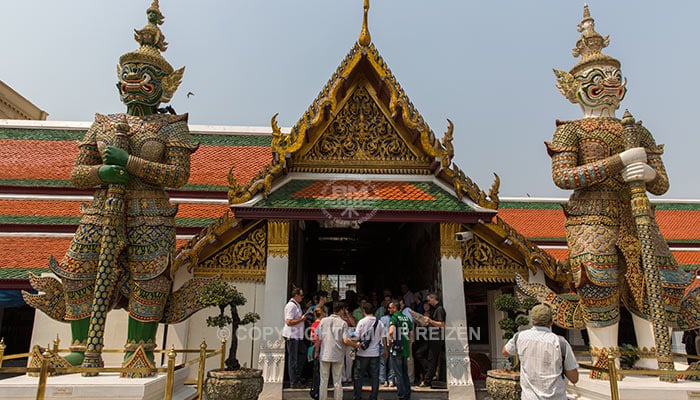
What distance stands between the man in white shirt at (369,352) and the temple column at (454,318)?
4.17 feet

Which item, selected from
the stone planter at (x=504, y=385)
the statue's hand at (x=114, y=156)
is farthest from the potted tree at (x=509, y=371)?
the statue's hand at (x=114, y=156)

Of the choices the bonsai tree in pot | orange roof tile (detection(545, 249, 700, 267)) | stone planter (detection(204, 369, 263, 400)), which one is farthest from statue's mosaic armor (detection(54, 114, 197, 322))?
orange roof tile (detection(545, 249, 700, 267))

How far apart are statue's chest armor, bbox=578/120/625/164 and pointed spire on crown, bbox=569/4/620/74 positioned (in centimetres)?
85

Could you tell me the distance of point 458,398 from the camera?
5.91m

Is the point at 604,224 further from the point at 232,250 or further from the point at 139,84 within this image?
the point at 139,84

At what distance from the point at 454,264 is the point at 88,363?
485 centimetres

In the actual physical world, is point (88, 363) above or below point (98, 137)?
below

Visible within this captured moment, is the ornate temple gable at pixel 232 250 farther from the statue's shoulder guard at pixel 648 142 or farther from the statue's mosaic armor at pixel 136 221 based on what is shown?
the statue's shoulder guard at pixel 648 142

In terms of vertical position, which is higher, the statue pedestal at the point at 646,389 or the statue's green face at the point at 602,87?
the statue's green face at the point at 602,87

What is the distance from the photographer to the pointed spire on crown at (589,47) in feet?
19.5

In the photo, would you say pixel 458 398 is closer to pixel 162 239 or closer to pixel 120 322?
pixel 162 239

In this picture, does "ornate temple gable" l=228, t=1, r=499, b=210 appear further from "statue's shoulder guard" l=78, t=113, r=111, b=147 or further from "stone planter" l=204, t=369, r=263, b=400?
"stone planter" l=204, t=369, r=263, b=400

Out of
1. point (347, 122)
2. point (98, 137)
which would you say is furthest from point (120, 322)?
Result: point (347, 122)

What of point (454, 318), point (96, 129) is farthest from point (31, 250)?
point (454, 318)
